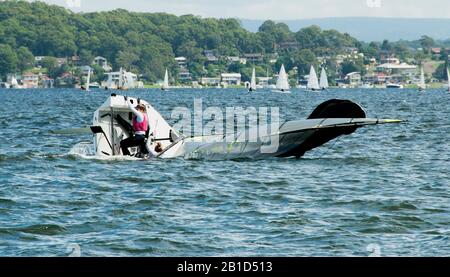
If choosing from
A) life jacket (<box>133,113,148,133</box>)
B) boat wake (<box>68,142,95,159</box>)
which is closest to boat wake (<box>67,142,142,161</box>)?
boat wake (<box>68,142,95,159</box>)

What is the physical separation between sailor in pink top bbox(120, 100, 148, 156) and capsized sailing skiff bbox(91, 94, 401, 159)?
20.4 inches

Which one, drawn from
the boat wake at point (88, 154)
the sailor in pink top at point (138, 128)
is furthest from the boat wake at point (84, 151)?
the sailor in pink top at point (138, 128)

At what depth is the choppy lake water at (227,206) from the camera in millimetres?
16188

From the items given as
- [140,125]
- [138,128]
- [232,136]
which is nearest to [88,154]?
[138,128]

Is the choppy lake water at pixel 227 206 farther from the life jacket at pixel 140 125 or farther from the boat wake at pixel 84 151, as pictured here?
the life jacket at pixel 140 125

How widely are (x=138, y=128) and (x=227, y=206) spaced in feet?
29.4

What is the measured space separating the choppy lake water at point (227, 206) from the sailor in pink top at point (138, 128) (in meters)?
0.61

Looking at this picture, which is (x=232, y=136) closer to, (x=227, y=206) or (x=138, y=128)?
(x=138, y=128)

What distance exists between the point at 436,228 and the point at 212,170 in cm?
1027

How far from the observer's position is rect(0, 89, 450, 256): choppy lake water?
637 inches

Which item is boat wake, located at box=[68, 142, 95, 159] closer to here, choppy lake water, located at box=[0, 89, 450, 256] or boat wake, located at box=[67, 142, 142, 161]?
boat wake, located at box=[67, 142, 142, 161]

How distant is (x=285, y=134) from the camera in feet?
92.2

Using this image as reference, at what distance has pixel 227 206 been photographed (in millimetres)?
20312

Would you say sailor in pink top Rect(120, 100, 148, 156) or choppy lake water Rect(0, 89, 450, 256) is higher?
sailor in pink top Rect(120, 100, 148, 156)
